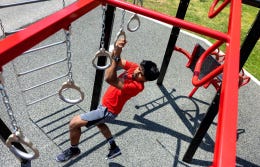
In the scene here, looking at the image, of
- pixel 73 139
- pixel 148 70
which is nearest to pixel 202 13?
pixel 148 70

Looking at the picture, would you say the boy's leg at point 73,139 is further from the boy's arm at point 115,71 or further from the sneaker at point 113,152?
the boy's arm at point 115,71

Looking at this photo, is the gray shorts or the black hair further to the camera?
the gray shorts

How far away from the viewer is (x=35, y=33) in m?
1.93

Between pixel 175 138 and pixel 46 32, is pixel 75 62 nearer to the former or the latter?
pixel 175 138

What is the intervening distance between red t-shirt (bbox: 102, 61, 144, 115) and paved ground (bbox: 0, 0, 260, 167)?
808 mm

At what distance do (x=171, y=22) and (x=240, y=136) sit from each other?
2687 millimetres

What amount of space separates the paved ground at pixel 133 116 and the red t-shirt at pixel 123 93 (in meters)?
0.81

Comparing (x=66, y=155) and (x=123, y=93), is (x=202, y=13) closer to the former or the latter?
(x=123, y=93)

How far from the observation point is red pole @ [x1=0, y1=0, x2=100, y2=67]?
5.81ft

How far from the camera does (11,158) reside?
12.1 ft

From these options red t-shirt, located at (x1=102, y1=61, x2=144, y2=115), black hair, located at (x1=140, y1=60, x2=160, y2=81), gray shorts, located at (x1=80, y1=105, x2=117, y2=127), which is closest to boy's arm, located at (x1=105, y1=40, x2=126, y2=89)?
red t-shirt, located at (x1=102, y1=61, x2=144, y2=115)

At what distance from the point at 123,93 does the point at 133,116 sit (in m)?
1.24

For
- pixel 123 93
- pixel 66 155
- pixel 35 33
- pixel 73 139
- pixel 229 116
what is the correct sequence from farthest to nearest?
pixel 66 155, pixel 73 139, pixel 123 93, pixel 35 33, pixel 229 116

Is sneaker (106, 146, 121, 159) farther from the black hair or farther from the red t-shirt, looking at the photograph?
the black hair
